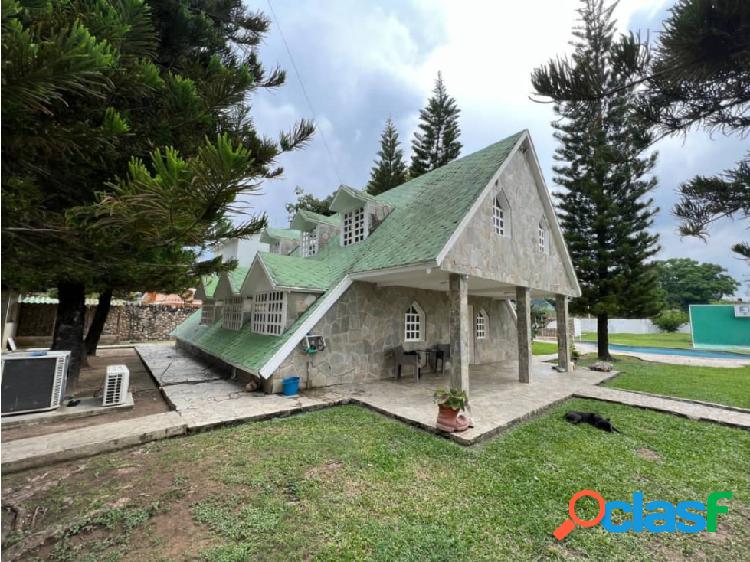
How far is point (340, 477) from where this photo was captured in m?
4.06

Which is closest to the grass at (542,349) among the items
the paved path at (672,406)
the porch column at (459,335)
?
the paved path at (672,406)

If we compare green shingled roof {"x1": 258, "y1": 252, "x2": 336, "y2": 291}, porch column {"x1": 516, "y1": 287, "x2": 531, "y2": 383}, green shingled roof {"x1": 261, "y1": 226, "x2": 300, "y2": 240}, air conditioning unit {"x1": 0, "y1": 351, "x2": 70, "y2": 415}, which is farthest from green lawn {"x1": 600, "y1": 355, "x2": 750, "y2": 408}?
green shingled roof {"x1": 261, "y1": 226, "x2": 300, "y2": 240}

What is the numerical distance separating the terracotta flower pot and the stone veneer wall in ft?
12.1

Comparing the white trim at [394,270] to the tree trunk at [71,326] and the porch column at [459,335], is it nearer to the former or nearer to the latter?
the porch column at [459,335]

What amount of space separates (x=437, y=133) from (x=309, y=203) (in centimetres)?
Result: 1185

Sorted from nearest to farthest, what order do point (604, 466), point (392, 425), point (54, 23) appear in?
1. point (54, 23)
2. point (604, 466)
3. point (392, 425)

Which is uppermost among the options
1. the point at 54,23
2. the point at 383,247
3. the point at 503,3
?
the point at 503,3

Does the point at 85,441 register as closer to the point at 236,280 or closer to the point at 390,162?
the point at 236,280

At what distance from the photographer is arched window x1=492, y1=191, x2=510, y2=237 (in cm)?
897

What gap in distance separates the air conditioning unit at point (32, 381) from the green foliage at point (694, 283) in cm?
6471

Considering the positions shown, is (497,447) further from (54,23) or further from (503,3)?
(503,3)

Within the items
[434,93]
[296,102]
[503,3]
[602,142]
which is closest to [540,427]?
[503,3]

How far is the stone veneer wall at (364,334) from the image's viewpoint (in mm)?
8195

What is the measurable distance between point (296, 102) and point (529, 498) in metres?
10.8
